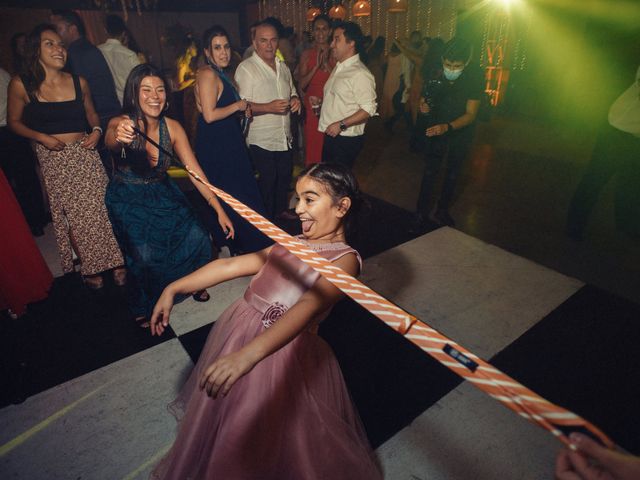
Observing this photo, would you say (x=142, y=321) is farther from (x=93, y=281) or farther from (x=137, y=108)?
(x=137, y=108)

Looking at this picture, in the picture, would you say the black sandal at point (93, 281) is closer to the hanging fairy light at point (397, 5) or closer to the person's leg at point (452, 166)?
the person's leg at point (452, 166)

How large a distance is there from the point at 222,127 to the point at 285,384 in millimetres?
2187

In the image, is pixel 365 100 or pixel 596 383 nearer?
pixel 596 383

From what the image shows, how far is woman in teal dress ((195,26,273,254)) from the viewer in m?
2.76

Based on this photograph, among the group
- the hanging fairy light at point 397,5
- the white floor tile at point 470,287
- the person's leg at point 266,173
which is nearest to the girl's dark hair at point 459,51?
the white floor tile at point 470,287

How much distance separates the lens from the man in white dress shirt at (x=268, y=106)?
3.04m

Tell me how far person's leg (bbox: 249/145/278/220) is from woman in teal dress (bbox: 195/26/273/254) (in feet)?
0.90

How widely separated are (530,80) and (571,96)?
1084mm

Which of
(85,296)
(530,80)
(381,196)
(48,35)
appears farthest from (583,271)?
(530,80)

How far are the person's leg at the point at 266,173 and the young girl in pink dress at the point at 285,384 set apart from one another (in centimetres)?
191

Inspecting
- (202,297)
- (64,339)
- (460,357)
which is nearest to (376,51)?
(202,297)

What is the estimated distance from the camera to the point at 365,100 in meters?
3.35

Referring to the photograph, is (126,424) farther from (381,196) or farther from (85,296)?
(381,196)

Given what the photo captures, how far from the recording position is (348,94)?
337cm
